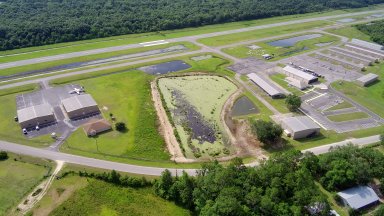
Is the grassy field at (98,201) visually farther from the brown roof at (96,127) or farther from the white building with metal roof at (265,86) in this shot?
the white building with metal roof at (265,86)

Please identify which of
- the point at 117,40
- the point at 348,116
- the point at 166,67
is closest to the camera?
the point at 348,116

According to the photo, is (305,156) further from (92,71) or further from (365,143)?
(92,71)

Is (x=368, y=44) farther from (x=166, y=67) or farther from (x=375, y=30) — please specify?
(x=166, y=67)

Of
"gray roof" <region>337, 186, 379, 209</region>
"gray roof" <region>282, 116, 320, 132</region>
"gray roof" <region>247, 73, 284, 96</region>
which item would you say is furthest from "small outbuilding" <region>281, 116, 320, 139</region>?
"gray roof" <region>337, 186, 379, 209</region>

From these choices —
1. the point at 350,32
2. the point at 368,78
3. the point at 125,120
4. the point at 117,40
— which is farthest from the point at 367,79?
the point at 117,40

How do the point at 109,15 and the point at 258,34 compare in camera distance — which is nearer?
the point at 258,34

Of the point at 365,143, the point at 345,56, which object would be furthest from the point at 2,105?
the point at 345,56

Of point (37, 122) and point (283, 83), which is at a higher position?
point (37, 122)

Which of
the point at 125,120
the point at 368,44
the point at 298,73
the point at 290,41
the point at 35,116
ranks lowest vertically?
the point at 368,44
